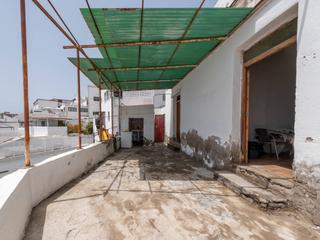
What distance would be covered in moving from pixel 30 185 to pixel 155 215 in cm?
180

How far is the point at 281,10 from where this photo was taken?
2734mm

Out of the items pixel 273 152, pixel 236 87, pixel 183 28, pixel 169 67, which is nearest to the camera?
pixel 183 28

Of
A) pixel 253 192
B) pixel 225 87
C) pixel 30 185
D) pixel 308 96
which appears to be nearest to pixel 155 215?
pixel 253 192

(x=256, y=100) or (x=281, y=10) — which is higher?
(x=281, y=10)

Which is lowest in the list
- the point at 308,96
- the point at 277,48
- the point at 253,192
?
the point at 253,192

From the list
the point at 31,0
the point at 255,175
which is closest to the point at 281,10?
the point at 255,175

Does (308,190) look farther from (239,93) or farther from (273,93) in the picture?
(273,93)

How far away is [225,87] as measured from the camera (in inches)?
170

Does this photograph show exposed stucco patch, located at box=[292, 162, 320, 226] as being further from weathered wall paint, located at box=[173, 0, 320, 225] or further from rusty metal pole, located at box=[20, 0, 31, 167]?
rusty metal pole, located at box=[20, 0, 31, 167]

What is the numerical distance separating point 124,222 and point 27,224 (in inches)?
45.3

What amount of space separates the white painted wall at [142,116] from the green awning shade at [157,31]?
676cm

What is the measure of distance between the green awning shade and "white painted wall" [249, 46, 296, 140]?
174 cm

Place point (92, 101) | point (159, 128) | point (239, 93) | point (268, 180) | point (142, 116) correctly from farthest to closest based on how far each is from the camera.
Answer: point (92, 101) → point (159, 128) → point (142, 116) → point (239, 93) → point (268, 180)

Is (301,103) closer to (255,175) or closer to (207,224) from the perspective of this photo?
(255,175)
